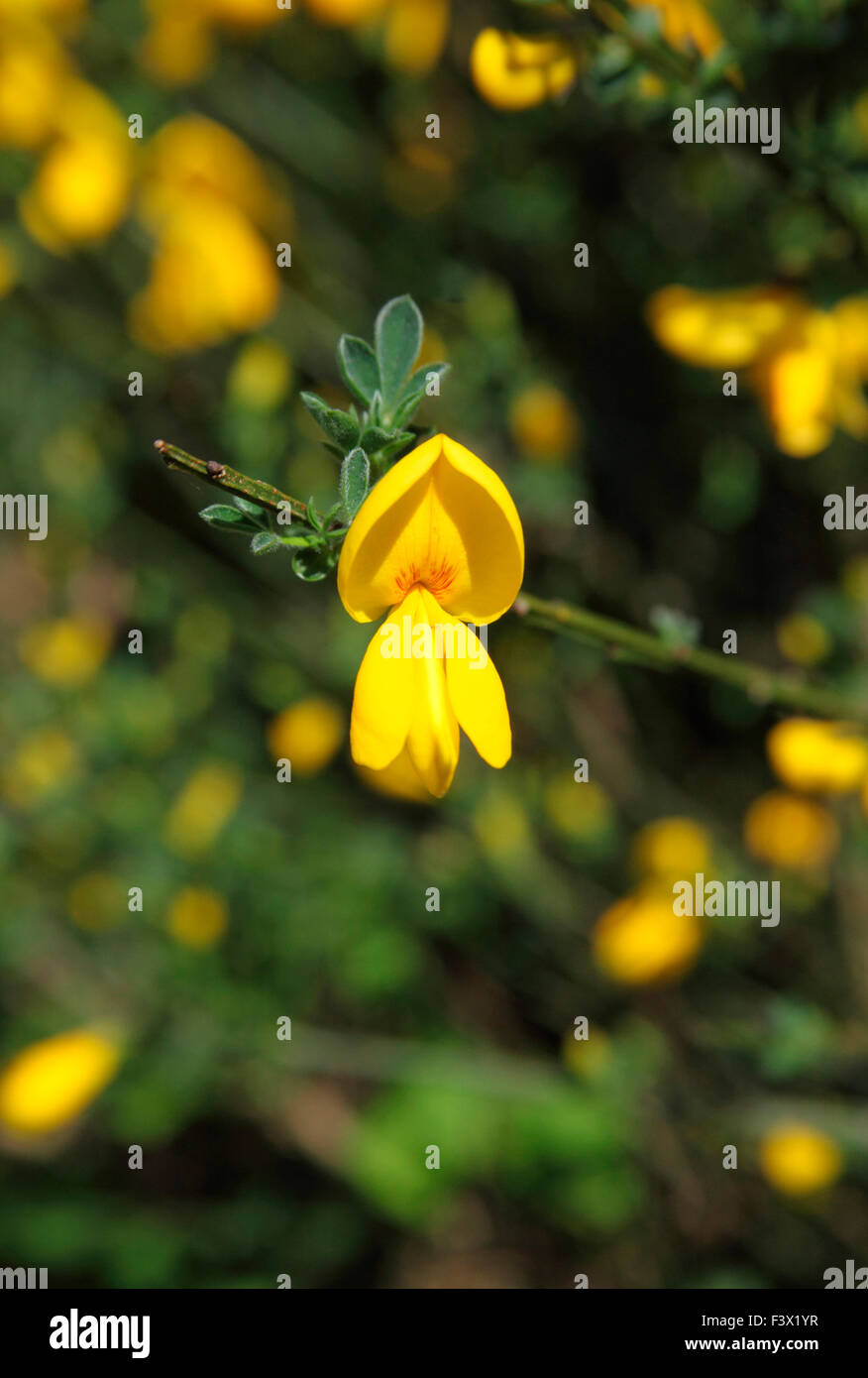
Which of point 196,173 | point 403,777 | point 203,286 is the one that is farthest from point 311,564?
point 196,173

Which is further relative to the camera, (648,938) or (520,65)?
(648,938)

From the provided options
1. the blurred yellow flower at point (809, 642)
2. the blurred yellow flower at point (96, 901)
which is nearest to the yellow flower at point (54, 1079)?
the blurred yellow flower at point (96, 901)

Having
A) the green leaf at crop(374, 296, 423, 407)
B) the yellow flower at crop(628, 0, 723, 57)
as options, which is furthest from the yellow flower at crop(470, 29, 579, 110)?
the green leaf at crop(374, 296, 423, 407)

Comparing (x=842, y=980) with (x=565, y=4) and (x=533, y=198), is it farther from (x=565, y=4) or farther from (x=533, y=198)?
(x=565, y=4)

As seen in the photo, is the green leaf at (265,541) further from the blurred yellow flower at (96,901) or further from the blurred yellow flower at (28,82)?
the blurred yellow flower at (28,82)

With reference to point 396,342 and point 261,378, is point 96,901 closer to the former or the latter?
point 261,378

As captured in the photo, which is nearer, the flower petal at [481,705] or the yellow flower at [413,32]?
the flower petal at [481,705]
